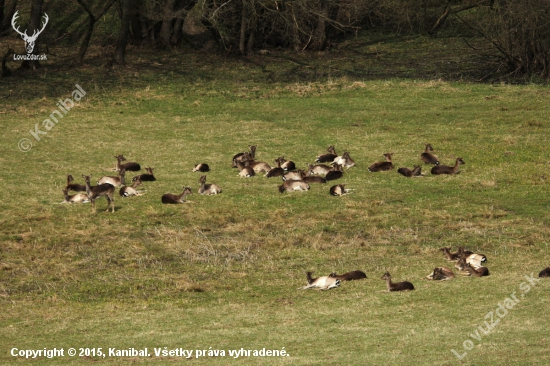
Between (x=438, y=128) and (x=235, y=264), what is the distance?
Answer: 43.4ft

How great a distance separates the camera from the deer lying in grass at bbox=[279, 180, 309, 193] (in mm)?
21250

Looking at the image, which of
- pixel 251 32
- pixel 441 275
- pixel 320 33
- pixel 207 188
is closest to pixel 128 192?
pixel 207 188

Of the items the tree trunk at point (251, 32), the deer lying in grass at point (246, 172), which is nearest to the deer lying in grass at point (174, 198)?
the deer lying in grass at point (246, 172)

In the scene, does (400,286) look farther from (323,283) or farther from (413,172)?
(413,172)

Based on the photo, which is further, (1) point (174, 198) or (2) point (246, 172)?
(2) point (246, 172)

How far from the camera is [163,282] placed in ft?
50.1

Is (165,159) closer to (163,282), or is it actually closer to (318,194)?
(318,194)

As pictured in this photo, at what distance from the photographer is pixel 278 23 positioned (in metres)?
41.8


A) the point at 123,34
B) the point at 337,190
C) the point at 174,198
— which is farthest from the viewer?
the point at 123,34

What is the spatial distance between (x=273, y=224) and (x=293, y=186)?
8.07ft

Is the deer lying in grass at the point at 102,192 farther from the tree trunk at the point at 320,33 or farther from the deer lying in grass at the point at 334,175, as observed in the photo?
the tree trunk at the point at 320,33

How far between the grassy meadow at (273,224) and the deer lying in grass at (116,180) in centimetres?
54

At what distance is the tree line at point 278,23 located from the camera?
3447 cm

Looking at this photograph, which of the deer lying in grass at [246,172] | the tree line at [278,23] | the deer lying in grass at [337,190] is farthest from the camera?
the tree line at [278,23]
